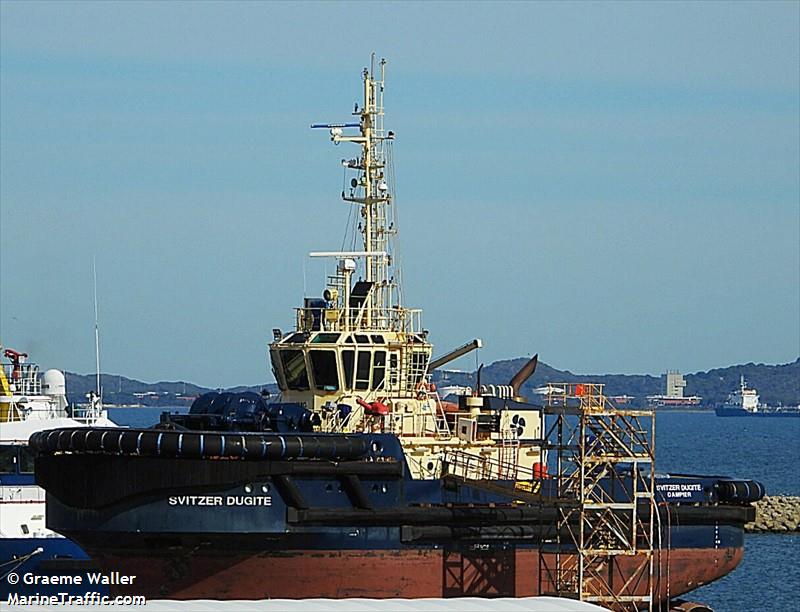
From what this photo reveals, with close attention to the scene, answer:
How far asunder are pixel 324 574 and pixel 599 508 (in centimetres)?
563

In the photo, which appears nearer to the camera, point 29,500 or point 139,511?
point 139,511

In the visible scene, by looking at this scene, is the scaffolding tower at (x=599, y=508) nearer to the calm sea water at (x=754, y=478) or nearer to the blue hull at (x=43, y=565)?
the blue hull at (x=43, y=565)

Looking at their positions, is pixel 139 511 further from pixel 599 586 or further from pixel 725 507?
pixel 725 507

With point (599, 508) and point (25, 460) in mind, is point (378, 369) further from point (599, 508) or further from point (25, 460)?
point (25, 460)

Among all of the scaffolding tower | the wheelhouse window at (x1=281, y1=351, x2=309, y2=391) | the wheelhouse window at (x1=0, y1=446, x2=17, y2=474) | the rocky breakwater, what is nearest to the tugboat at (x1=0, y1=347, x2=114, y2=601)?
the wheelhouse window at (x1=0, y1=446, x2=17, y2=474)

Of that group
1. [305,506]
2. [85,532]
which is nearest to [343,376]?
[305,506]

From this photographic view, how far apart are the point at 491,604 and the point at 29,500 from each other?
15.3 meters

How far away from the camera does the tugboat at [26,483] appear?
37125 mm

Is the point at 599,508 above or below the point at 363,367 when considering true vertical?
below

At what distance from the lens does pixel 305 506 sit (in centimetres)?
3403

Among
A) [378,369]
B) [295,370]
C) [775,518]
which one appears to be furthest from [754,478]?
[295,370]

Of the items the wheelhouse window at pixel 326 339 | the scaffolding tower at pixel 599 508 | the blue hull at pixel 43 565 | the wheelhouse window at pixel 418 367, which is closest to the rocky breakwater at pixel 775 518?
the wheelhouse window at pixel 418 367

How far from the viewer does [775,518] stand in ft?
238

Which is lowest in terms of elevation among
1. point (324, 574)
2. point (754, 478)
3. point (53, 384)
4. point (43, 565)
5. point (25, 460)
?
point (754, 478)
